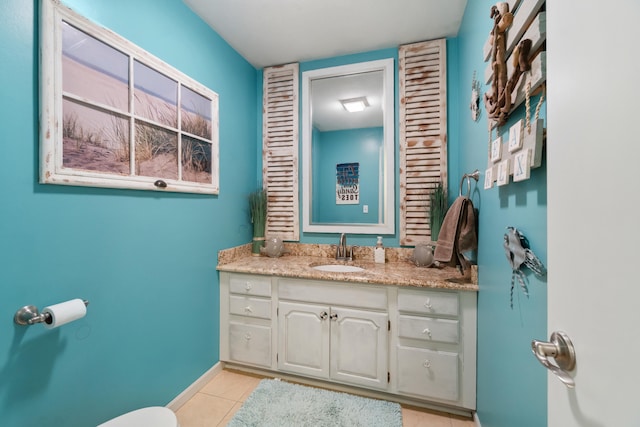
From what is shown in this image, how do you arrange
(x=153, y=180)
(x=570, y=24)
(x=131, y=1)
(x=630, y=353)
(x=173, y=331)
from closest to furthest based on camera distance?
(x=630, y=353) → (x=570, y=24) → (x=131, y=1) → (x=153, y=180) → (x=173, y=331)

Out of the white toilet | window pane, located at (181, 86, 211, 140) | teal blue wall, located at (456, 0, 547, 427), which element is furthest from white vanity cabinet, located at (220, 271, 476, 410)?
window pane, located at (181, 86, 211, 140)

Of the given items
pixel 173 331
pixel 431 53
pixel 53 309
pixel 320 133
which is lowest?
pixel 173 331

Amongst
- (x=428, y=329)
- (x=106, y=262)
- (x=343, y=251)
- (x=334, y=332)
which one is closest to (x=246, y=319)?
(x=334, y=332)

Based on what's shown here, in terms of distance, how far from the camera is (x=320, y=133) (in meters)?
2.36

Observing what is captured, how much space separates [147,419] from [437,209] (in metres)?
2.03

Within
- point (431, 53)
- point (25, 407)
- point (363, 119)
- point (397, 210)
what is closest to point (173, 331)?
point (25, 407)

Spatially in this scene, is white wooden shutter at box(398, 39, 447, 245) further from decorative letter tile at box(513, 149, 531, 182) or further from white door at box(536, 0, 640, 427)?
white door at box(536, 0, 640, 427)

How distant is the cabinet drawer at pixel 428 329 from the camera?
1.54 m

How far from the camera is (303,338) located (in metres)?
1.82

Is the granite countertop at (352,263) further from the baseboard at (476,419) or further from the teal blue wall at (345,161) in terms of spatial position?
the baseboard at (476,419)

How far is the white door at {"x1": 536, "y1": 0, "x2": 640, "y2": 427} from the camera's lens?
0.33 meters

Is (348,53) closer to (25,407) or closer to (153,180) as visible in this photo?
(153,180)

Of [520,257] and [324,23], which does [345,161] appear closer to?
[324,23]

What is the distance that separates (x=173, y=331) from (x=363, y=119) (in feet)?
6.71
